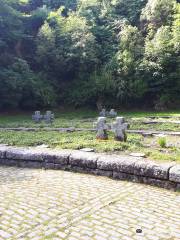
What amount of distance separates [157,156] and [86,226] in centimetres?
294

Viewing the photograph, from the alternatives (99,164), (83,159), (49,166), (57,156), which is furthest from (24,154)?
(99,164)

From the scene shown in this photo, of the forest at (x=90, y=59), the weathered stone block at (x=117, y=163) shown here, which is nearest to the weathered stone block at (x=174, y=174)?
the weathered stone block at (x=117, y=163)

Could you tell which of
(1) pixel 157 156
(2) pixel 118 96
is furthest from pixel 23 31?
(1) pixel 157 156

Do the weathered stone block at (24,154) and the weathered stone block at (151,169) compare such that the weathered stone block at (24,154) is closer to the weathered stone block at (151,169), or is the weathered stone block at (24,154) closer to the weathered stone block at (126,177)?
the weathered stone block at (126,177)

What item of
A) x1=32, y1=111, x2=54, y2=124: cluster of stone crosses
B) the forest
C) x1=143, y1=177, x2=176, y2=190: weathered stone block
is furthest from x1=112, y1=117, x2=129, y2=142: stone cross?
the forest

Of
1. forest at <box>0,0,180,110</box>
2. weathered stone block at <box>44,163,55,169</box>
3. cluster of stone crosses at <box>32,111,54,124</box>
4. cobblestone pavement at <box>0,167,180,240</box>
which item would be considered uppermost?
forest at <box>0,0,180,110</box>

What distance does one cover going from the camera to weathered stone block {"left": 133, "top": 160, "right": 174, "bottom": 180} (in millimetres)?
5701

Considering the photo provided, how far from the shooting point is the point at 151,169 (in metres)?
5.86

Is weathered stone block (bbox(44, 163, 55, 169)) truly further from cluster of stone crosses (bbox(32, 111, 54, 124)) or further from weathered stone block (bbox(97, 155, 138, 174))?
cluster of stone crosses (bbox(32, 111, 54, 124))

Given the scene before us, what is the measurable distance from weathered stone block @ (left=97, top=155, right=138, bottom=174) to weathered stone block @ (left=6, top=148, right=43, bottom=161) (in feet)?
5.27

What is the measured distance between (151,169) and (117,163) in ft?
2.37

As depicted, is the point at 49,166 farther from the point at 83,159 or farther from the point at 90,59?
the point at 90,59

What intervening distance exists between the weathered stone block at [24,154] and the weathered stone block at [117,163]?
1607 mm

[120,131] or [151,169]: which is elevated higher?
[120,131]
